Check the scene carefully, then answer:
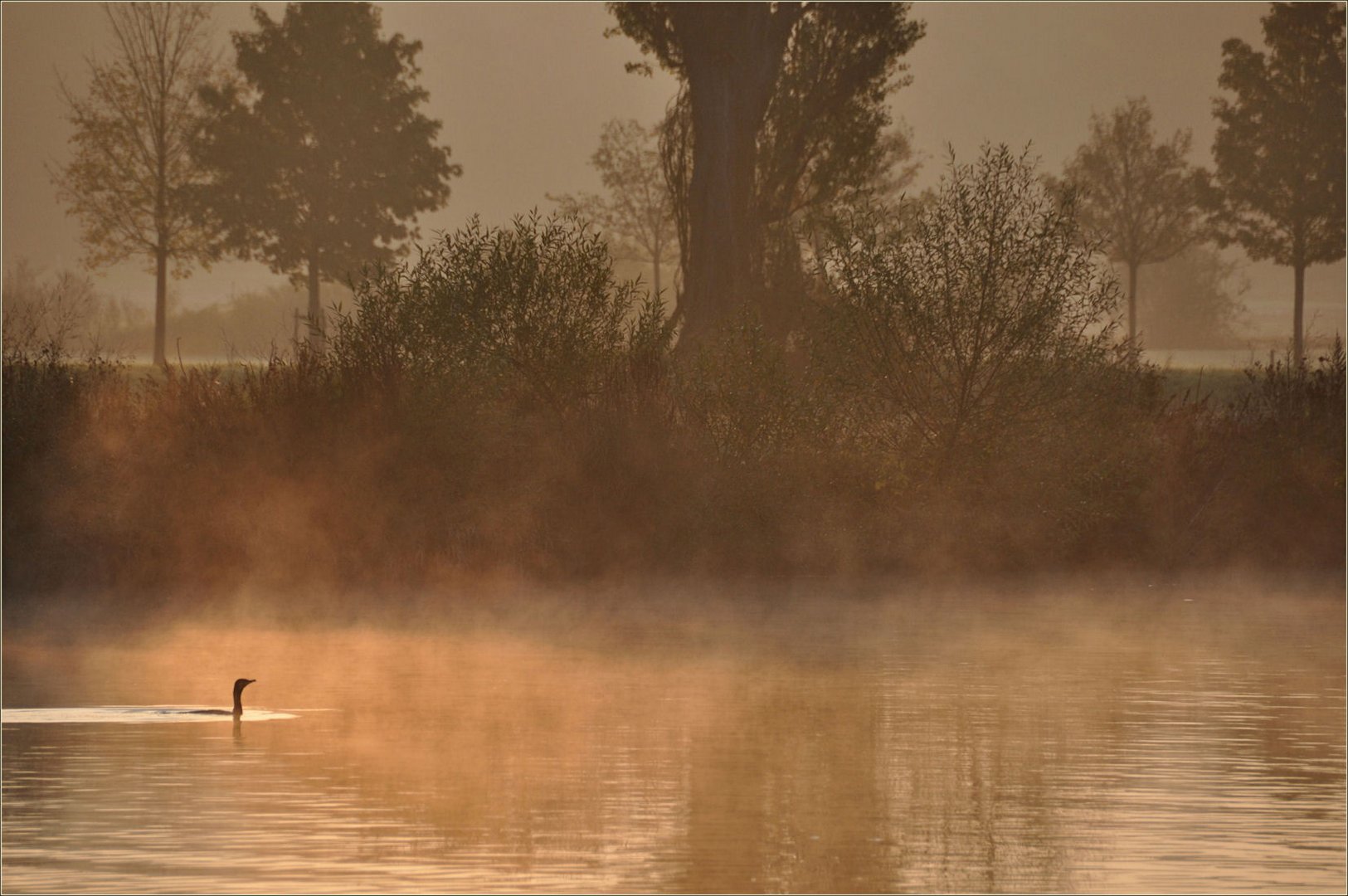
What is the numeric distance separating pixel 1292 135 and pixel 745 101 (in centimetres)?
4149

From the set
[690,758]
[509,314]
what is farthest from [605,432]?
[690,758]

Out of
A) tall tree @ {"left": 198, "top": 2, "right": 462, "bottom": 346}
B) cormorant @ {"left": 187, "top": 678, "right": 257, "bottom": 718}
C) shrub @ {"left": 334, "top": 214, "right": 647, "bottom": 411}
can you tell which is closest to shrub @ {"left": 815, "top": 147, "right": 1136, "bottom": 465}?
shrub @ {"left": 334, "top": 214, "right": 647, "bottom": 411}

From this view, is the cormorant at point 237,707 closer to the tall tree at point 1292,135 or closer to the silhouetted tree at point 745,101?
the silhouetted tree at point 745,101

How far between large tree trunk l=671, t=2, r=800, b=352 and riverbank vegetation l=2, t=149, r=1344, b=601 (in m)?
6.60

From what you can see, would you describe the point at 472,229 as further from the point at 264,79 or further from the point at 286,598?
the point at 264,79

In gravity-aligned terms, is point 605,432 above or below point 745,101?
below

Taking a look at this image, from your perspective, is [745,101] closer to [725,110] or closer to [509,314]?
[725,110]

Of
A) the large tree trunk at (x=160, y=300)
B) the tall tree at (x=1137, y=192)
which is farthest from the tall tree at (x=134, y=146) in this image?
the tall tree at (x=1137, y=192)

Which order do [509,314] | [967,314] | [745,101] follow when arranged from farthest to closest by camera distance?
[745,101]
[509,314]
[967,314]

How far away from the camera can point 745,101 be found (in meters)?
40.6

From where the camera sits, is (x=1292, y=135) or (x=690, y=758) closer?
(x=690, y=758)

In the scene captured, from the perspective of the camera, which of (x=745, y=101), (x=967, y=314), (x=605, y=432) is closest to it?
(x=967, y=314)

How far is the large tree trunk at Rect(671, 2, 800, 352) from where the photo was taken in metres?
40.4

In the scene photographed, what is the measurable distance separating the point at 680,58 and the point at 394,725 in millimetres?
24661
